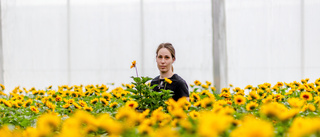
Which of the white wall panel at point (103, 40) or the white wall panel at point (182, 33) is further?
the white wall panel at point (103, 40)

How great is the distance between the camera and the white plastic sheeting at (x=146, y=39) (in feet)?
14.6

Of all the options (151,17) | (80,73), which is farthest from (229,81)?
(80,73)

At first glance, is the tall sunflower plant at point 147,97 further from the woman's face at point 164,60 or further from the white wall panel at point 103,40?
the white wall panel at point 103,40

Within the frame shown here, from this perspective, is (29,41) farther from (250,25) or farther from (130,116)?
(130,116)

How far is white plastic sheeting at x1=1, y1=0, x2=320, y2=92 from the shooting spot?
4.45 m

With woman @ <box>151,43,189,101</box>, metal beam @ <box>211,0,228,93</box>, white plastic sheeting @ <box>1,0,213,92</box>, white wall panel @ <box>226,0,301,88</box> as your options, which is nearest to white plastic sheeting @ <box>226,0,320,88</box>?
white wall panel @ <box>226,0,301,88</box>

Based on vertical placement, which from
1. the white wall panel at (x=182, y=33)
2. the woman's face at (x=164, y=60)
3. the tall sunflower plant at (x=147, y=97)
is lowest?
the tall sunflower plant at (x=147, y=97)

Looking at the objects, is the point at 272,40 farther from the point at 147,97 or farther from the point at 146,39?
the point at 147,97

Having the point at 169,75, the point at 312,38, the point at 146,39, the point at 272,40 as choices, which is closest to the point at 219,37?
the point at 272,40

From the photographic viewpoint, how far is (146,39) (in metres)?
4.63

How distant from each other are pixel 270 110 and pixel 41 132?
0.40 meters

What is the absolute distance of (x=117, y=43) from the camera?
476 cm

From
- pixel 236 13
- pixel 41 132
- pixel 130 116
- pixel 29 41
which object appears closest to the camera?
pixel 41 132

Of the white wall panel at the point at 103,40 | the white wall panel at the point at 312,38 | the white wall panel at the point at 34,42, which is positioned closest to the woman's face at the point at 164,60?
the white wall panel at the point at 103,40
